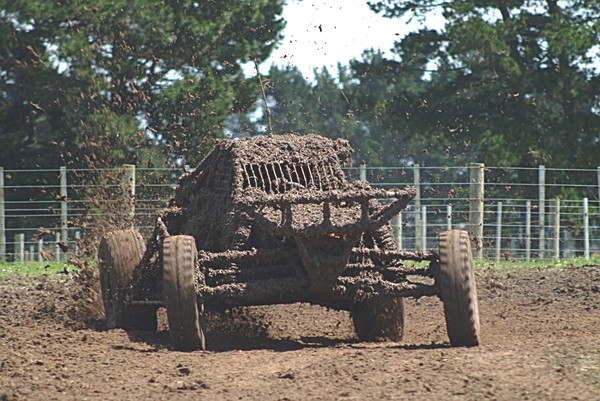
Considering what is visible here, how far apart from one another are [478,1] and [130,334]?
2314cm

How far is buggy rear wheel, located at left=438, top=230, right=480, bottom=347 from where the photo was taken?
329 inches

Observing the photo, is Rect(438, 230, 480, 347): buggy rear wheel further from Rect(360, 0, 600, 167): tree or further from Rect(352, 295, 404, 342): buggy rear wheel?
Rect(360, 0, 600, 167): tree

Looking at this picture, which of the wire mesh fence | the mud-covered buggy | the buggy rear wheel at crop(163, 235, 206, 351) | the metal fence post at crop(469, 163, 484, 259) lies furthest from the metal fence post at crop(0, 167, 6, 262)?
the buggy rear wheel at crop(163, 235, 206, 351)

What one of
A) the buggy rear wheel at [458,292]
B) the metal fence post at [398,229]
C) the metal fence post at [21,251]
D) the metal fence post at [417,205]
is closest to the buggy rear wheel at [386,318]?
the buggy rear wheel at [458,292]

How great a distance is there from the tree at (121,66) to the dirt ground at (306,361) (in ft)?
47.4

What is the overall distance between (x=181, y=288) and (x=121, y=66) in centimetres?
1871

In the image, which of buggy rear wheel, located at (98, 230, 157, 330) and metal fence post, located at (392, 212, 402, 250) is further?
metal fence post, located at (392, 212, 402, 250)

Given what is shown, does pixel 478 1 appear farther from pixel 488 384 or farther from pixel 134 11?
pixel 488 384

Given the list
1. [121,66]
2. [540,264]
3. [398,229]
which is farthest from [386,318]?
[121,66]

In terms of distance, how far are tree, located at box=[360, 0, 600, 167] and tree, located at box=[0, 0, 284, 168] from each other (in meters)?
4.35

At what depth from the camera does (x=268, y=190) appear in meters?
9.57

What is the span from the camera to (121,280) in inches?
411

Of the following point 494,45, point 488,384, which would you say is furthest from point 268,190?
point 494,45

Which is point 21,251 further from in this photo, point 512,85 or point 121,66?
point 512,85
